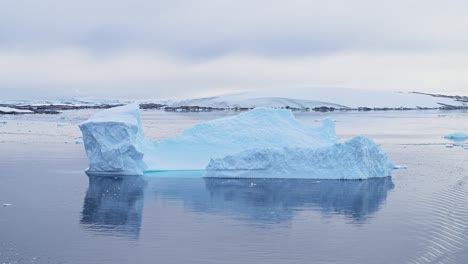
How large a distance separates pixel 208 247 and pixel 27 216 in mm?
3216

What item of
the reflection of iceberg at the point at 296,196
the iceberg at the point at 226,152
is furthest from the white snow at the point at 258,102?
the reflection of iceberg at the point at 296,196

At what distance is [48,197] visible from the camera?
10.0 m

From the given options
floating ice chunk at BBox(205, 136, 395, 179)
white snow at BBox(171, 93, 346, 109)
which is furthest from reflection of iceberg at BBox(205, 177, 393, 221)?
white snow at BBox(171, 93, 346, 109)

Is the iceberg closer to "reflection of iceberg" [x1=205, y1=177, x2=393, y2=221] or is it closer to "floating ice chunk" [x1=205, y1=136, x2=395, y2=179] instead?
"floating ice chunk" [x1=205, y1=136, x2=395, y2=179]

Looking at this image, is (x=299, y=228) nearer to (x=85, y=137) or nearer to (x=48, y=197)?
(x=48, y=197)

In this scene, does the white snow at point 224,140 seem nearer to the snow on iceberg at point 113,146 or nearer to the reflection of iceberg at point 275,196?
the snow on iceberg at point 113,146

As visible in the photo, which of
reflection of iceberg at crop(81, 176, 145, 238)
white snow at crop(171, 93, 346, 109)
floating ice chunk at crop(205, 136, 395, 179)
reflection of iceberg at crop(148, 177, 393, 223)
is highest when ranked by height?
white snow at crop(171, 93, 346, 109)

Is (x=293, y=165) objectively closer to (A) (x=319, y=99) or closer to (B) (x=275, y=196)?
(B) (x=275, y=196)

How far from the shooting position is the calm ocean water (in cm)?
675

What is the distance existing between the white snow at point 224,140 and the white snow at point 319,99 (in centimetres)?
3679

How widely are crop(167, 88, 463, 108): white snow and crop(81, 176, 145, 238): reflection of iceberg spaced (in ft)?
131

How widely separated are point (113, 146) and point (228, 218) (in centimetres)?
462

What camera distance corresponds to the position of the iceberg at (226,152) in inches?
483

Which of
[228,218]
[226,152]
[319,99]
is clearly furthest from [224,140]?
[319,99]
